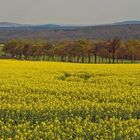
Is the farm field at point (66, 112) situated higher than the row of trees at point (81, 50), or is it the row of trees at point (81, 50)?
the farm field at point (66, 112)

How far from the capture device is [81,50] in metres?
100

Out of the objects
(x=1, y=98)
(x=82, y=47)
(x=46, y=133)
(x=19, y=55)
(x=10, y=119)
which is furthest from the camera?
(x=19, y=55)

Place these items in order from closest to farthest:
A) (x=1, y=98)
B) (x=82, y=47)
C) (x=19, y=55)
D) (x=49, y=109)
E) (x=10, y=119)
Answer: (x=10, y=119), (x=49, y=109), (x=1, y=98), (x=82, y=47), (x=19, y=55)

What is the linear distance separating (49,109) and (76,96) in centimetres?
390

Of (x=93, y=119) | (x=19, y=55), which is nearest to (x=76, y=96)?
(x=93, y=119)

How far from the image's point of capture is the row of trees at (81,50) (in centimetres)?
10006

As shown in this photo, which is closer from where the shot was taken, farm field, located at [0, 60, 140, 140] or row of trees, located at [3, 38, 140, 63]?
farm field, located at [0, 60, 140, 140]

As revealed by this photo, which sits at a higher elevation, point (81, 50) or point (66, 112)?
point (66, 112)

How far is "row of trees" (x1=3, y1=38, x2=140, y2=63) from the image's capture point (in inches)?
3939

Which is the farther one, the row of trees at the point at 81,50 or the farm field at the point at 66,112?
the row of trees at the point at 81,50

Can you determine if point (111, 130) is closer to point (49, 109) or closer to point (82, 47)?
point (49, 109)

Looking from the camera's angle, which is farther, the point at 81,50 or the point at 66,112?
the point at 81,50

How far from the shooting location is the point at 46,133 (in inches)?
454

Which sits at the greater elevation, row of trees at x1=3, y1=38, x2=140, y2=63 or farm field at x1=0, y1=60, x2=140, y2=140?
farm field at x1=0, y1=60, x2=140, y2=140
